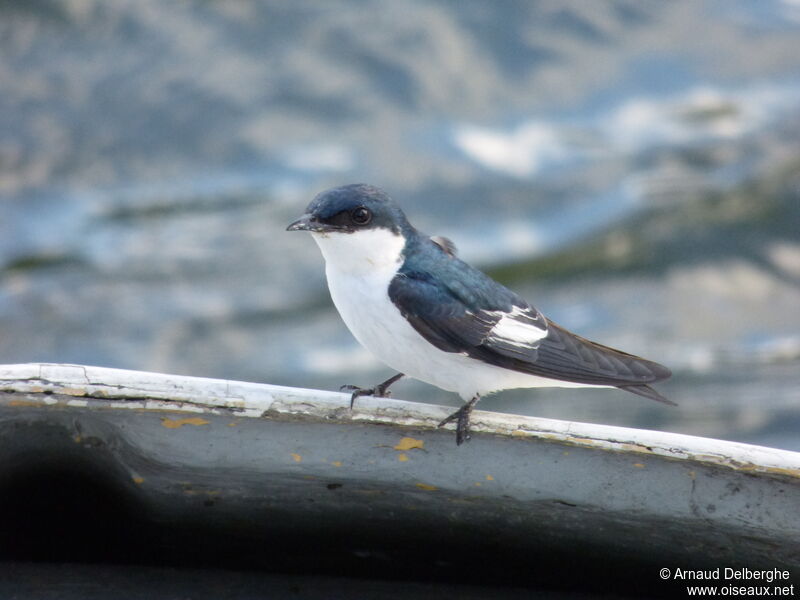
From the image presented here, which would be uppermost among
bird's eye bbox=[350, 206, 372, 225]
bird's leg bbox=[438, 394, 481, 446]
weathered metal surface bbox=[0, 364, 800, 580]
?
bird's eye bbox=[350, 206, 372, 225]

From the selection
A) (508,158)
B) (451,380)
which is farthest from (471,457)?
(508,158)

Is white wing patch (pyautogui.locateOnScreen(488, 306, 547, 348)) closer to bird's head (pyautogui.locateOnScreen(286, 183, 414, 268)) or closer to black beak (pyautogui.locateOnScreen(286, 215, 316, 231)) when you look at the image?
bird's head (pyautogui.locateOnScreen(286, 183, 414, 268))

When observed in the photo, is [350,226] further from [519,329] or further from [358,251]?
[519,329]

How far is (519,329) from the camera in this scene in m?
2.29

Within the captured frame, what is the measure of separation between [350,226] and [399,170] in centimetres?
398

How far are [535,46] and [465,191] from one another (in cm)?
108

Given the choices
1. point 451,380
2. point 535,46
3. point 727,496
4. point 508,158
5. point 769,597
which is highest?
point 535,46

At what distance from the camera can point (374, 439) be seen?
1.92m

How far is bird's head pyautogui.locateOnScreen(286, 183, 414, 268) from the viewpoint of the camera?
2223 mm

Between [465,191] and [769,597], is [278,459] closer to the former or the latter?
[769,597]

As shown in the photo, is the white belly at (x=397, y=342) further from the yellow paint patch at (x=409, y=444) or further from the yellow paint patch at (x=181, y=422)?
the yellow paint patch at (x=181, y=422)

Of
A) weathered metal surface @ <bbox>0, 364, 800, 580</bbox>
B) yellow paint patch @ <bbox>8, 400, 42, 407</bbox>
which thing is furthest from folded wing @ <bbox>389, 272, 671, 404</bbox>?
yellow paint patch @ <bbox>8, 400, 42, 407</bbox>

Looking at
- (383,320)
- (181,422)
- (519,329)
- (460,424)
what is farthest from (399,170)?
(181,422)

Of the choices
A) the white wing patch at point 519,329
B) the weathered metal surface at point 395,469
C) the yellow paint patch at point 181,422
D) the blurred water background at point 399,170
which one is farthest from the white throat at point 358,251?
the blurred water background at point 399,170
